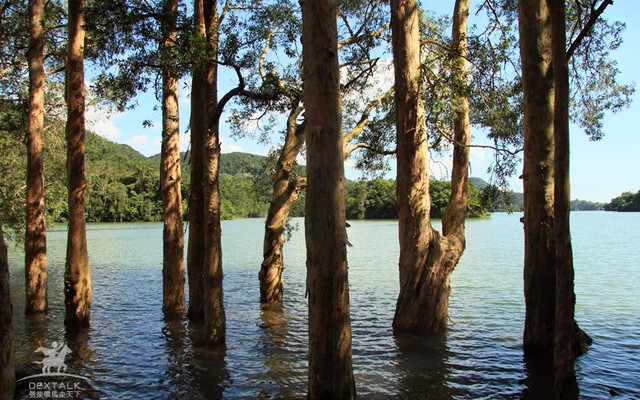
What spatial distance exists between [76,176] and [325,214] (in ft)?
22.7

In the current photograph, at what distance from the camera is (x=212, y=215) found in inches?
330

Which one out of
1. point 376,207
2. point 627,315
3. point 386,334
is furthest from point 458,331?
point 376,207

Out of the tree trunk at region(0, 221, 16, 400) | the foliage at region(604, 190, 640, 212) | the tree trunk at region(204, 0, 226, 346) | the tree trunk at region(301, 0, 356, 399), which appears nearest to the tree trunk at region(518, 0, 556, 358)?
the tree trunk at region(301, 0, 356, 399)

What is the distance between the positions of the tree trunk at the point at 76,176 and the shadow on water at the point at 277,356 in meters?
3.91

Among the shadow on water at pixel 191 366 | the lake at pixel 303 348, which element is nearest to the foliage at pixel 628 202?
the lake at pixel 303 348

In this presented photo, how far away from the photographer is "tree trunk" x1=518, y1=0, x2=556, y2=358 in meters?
8.16

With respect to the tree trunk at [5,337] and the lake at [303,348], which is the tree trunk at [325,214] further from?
the tree trunk at [5,337]

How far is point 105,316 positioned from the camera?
525 inches

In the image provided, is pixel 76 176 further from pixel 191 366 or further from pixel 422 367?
pixel 422 367

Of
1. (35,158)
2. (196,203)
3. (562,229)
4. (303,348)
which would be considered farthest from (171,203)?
(562,229)

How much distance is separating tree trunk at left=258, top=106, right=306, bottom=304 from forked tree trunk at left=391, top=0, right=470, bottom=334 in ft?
16.3

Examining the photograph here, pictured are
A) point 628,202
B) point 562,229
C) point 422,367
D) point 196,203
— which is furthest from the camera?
point 628,202

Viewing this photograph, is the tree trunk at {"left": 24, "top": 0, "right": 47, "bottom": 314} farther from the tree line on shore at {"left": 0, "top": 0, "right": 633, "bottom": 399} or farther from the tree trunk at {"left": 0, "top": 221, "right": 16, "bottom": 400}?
the tree trunk at {"left": 0, "top": 221, "right": 16, "bottom": 400}

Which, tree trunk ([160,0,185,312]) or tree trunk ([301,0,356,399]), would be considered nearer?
tree trunk ([301,0,356,399])
